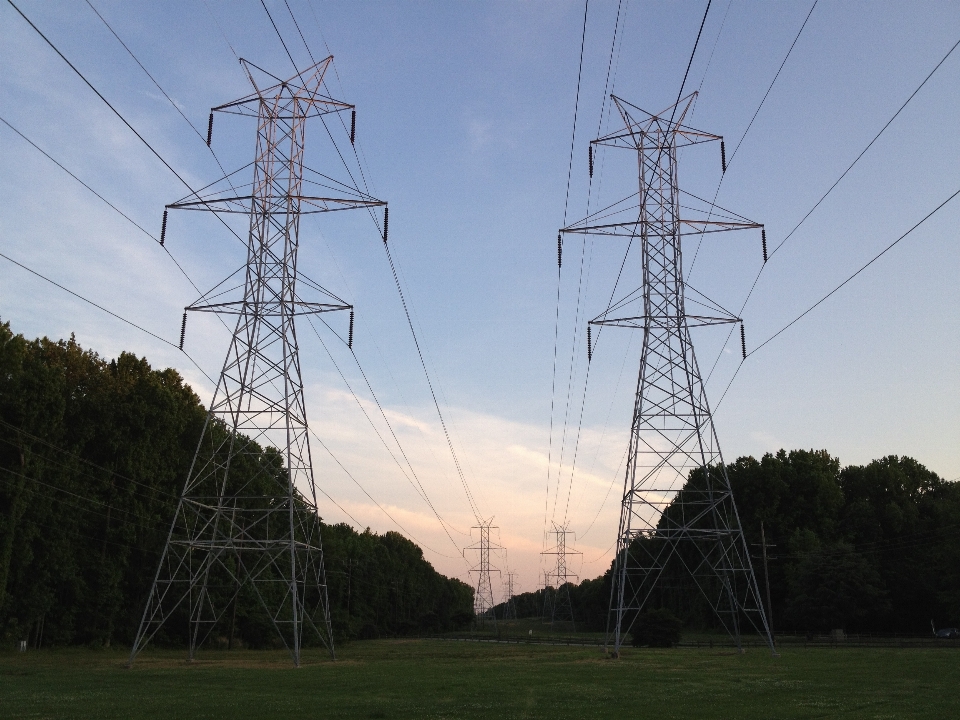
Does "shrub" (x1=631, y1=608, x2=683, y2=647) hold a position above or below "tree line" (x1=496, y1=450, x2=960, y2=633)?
below

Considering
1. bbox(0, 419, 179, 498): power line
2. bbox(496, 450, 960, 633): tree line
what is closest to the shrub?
bbox(496, 450, 960, 633): tree line

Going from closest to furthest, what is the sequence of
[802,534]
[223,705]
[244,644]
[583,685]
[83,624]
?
1. [223,705]
2. [583,685]
3. [83,624]
4. [244,644]
5. [802,534]

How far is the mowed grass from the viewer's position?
18938 mm

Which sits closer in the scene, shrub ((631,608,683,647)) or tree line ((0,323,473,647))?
tree line ((0,323,473,647))

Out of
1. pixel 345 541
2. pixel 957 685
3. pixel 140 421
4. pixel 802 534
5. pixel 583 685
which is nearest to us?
pixel 957 685

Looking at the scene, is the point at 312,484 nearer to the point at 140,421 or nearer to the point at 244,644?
the point at 140,421

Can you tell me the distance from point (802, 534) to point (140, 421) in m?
59.2

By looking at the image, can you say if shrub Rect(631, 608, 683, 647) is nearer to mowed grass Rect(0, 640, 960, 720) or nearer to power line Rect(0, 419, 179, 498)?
mowed grass Rect(0, 640, 960, 720)

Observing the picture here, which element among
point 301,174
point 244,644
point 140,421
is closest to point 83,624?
point 140,421

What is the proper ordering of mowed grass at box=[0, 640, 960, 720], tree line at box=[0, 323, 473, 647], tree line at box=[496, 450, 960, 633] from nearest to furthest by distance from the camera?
mowed grass at box=[0, 640, 960, 720], tree line at box=[0, 323, 473, 647], tree line at box=[496, 450, 960, 633]

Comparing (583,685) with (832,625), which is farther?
(832,625)

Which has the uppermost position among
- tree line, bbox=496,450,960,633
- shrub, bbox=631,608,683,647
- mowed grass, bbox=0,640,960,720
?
tree line, bbox=496,450,960,633

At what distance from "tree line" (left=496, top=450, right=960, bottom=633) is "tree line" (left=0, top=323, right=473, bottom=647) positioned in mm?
41065

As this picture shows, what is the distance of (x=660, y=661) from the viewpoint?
36.8 m
